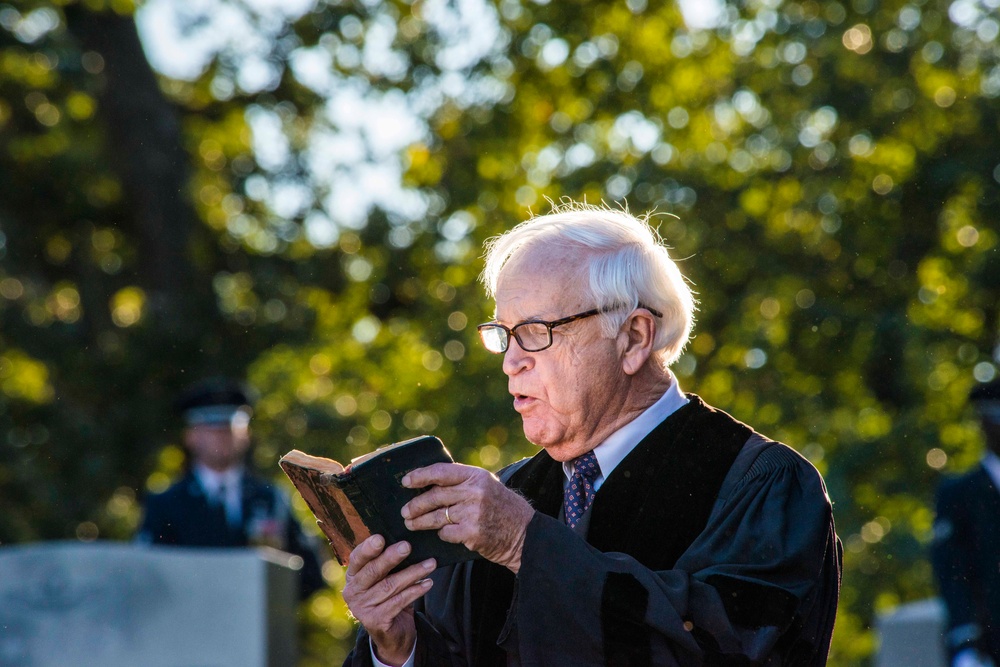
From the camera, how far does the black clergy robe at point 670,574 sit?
2.45m

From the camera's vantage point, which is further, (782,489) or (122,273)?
(122,273)

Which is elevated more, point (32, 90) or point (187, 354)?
point (32, 90)

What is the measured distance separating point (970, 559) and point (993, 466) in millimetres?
497

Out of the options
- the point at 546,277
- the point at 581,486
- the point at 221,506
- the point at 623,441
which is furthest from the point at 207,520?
the point at 546,277

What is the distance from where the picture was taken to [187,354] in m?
13.3

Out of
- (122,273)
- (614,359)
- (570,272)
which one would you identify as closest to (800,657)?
(614,359)

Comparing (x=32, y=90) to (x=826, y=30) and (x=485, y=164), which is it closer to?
(x=485, y=164)

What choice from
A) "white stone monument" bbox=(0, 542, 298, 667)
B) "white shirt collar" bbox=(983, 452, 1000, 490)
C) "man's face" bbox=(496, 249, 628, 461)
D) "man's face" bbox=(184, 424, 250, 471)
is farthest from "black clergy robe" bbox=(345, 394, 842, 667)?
"man's face" bbox=(184, 424, 250, 471)

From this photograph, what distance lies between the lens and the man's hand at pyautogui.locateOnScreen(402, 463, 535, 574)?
2402mm

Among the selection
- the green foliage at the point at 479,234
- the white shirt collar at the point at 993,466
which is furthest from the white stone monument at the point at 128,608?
the white shirt collar at the point at 993,466

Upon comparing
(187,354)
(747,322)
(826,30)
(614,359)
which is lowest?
(187,354)

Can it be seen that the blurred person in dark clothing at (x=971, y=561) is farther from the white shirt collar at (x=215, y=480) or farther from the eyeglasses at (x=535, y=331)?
the white shirt collar at (x=215, y=480)

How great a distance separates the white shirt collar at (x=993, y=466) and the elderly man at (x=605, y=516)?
368 cm

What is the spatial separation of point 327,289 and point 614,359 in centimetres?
1116
